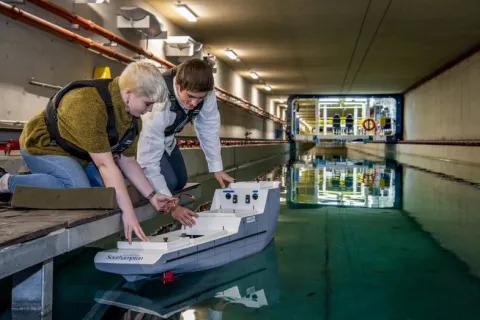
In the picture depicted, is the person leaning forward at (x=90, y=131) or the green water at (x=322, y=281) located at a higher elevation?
the person leaning forward at (x=90, y=131)

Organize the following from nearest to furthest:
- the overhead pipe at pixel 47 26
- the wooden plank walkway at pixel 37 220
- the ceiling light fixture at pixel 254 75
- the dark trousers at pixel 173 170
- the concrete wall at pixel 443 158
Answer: the wooden plank walkway at pixel 37 220 < the dark trousers at pixel 173 170 < the overhead pipe at pixel 47 26 < the concrete wall at pixel 443 158 < the ceiling light fixture at pixel 254 75

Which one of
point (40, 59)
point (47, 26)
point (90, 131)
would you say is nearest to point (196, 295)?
point (90, 131)

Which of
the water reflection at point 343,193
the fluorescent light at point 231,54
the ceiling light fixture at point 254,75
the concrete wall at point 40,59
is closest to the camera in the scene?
the concrete wall at point 40,59

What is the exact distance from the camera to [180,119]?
340cm

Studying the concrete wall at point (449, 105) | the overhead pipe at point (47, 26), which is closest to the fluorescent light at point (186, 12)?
the overhead pipe at point (47, 26)

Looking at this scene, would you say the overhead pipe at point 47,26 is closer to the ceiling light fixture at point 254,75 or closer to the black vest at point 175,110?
the black vest at point 175,110

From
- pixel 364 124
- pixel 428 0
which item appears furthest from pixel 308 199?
pixel 364 124

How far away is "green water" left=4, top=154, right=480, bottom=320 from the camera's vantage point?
2.28 meters

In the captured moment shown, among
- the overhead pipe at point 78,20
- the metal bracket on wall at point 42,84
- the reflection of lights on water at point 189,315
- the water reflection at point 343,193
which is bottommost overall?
the reflection of lights on water at point 189,315

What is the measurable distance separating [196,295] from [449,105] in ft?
59.6

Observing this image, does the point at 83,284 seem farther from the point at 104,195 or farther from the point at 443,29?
the point at 443,29

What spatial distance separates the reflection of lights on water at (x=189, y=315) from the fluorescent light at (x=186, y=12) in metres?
8.99

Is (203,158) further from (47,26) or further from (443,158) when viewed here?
(443,158)

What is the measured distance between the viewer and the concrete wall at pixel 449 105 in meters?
15.8
